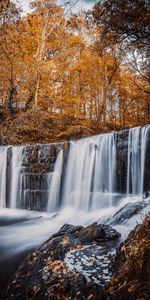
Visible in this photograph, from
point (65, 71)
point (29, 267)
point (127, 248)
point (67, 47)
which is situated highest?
point (67, 47)

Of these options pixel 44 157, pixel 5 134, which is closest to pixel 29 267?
pixel 44 157

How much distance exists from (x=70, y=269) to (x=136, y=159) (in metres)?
6.13

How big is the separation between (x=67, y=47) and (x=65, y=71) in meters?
2.06

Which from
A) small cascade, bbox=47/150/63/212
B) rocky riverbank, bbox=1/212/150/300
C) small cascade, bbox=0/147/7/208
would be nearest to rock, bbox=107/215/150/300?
rocky riverbank, bbox=1/212/150/300

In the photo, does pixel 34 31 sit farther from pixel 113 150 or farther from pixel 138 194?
pixel 138 194

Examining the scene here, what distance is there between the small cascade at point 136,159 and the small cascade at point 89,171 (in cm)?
67

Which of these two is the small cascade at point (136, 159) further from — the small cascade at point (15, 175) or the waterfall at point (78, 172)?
the small cascade at point (15, 175)

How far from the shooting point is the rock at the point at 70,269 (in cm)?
268

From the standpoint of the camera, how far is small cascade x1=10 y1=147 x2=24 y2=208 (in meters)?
10.7

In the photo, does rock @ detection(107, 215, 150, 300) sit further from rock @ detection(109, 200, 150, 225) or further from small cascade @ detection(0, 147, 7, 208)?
small cascade @ detection(0, 147, 7, 208)

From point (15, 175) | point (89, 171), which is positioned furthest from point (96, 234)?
point (15, 175)

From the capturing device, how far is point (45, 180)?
1038 centimetres

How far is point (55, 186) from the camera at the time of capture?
1015 centimetres

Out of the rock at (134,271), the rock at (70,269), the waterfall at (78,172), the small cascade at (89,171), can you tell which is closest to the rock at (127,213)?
the rock at (70,269)
